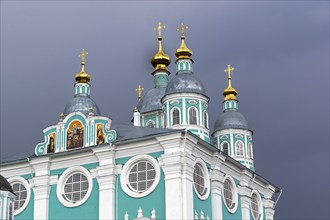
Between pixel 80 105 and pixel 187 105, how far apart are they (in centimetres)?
505

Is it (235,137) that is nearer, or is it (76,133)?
(76,133)

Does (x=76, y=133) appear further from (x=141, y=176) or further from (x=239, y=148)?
(x=239, y=148)

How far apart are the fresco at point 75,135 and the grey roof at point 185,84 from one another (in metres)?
4.65

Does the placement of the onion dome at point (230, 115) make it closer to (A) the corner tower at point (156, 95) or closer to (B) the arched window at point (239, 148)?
(B) the arched window at point (239, 148)

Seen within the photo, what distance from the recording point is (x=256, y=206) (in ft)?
115

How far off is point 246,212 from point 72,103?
31.6ft

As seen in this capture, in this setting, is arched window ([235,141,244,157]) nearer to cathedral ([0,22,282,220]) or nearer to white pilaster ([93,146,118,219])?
cathedral ([0,22,282,220])

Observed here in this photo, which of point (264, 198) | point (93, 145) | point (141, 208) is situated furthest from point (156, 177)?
point (264, 198)

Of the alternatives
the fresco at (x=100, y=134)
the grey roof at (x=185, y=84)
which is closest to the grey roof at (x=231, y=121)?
the grey roof at (x=185, y=84)

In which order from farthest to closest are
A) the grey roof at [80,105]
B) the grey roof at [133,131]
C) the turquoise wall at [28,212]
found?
the grey roof at [80,105] → the turquoise wall at [28,212] → the grey roof at [133,131]

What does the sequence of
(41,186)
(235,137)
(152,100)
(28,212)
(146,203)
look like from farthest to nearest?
(152,100) < (235,137) < (28,212) < (41,186) < (146,203)

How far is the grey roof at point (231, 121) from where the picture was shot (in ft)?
123

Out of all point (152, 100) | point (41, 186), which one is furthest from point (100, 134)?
point (152, 100)

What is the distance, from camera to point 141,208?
2819cm
